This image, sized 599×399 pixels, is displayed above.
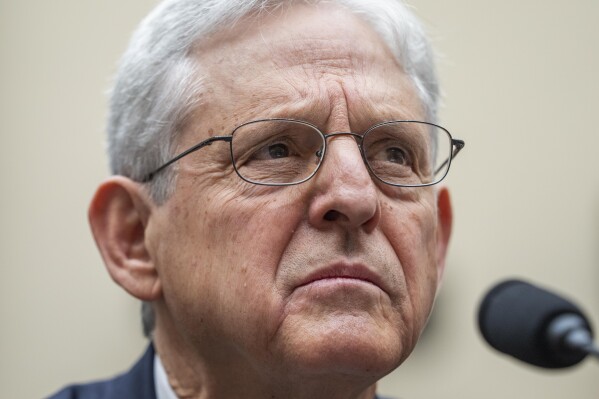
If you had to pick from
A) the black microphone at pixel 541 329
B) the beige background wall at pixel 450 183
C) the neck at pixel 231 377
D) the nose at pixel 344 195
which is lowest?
the beige background wall at pixel 450 183

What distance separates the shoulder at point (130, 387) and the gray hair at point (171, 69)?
24.5 inches

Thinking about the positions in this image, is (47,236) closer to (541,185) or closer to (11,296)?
(11,296)

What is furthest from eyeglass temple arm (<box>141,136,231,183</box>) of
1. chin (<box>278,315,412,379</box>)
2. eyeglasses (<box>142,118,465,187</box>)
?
chin (<box>278,315,412,379</box>)

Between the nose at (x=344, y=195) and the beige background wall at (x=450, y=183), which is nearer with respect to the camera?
the nose at (x=344, y=195)

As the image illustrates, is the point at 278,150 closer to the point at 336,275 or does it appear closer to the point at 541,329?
the point at 336,275

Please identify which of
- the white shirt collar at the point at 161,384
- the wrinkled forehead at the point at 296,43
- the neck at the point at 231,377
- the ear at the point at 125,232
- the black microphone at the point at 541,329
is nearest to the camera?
the black microphone at the point at 541,329

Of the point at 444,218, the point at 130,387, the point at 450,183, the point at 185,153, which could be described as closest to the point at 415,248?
the point at 444,218

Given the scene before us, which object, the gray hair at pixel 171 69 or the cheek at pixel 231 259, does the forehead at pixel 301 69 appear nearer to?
the gray hair at pixel 171 69

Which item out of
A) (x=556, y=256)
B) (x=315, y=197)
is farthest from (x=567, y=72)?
(x=315, y=197)

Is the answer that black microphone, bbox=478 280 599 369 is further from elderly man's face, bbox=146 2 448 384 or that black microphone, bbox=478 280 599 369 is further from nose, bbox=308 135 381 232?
nose, bbox=308 135 381 232

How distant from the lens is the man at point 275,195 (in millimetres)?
2242

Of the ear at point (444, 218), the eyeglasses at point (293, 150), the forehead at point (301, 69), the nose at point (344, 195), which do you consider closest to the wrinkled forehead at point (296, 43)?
the forehead at point (301, 69)

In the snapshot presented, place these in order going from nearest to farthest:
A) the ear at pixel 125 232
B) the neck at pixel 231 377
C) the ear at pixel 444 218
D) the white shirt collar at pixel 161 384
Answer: the neck at pixel 231 377
the ear at pixel 125 232
the white shirt collar at pixel 161 384
the ear at pixel 444 218

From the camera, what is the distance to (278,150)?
2.42 meters
